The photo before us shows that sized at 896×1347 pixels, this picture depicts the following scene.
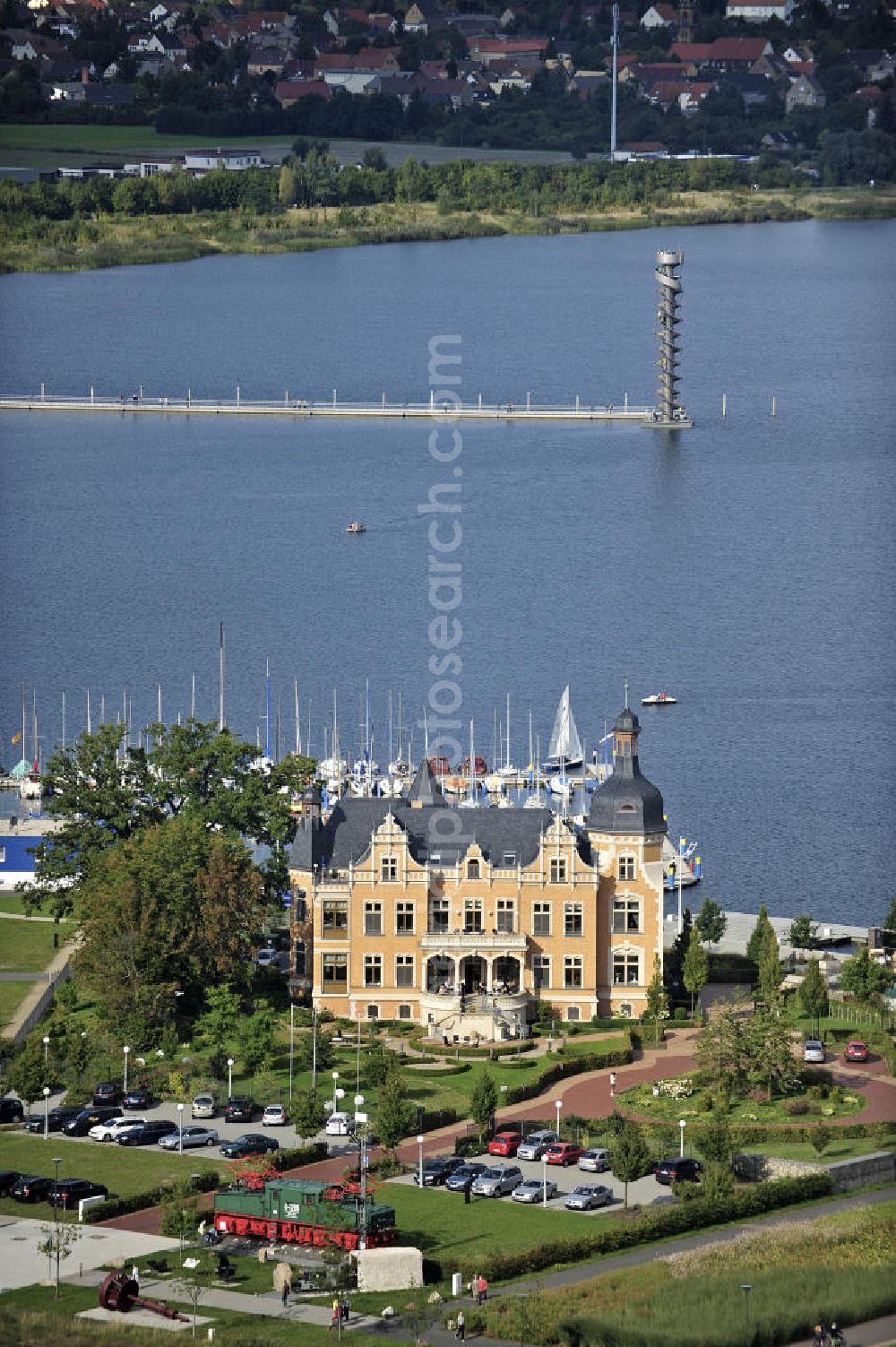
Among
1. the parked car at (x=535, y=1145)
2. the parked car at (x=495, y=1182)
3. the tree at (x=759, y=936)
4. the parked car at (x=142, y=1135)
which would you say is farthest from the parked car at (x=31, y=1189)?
the tree at (x=759, y=936)

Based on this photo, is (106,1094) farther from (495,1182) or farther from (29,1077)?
(495,1182)

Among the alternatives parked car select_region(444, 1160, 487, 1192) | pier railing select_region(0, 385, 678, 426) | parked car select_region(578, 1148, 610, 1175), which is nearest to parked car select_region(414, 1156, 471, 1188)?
parked car select_region(444, 1160, 487, 1192)

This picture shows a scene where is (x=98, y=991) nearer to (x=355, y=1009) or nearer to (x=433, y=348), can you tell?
(x=355, y=1009)

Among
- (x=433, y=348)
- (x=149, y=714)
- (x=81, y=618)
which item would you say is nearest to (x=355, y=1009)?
(x=149, y=714)

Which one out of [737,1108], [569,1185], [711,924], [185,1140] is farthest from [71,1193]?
[711,924]

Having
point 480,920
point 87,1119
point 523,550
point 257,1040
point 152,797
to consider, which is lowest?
point 87,1119
